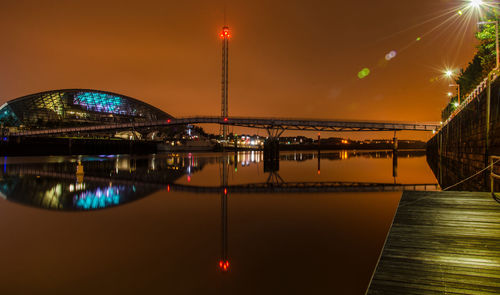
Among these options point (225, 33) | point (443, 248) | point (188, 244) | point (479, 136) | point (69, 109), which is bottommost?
point (188, 244)

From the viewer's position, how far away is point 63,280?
563 centimetres

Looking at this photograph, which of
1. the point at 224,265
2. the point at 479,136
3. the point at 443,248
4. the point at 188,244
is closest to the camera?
the point at 443,248

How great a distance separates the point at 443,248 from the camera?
565 cm

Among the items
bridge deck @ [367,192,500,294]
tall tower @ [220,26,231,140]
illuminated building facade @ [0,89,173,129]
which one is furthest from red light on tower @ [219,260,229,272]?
illuminated building facade @ [0,89,173,129]

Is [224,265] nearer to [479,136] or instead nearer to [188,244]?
[188,244]

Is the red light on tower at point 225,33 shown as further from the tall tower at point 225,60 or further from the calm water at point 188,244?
the calm water at point 188,244

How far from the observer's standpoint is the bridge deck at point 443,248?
4562 mm

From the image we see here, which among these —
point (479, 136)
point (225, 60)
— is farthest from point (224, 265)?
point (225, 60)

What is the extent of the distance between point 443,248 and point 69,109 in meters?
136

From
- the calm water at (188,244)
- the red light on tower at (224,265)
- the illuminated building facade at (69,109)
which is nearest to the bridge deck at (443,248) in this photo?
the calm water at (188,244)

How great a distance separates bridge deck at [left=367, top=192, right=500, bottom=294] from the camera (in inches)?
180

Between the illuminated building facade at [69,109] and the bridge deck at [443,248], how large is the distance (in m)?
123

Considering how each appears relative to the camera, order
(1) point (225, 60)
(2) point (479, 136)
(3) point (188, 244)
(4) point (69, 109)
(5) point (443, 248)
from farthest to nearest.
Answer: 1. (4) point (69, 109)
2. (1) point (225, 60)
3. (2) point (479, 136)
4. (3) point (188, 244)
5. (5) point (443, 248)

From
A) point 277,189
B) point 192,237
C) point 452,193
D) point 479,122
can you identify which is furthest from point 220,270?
point 479,122
